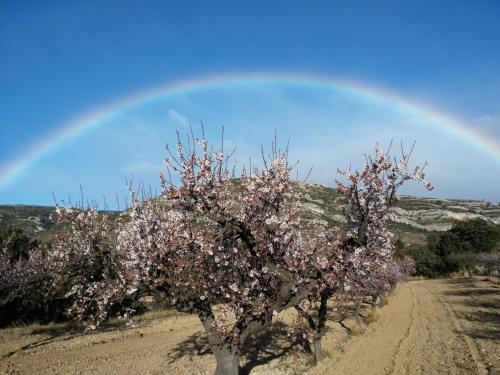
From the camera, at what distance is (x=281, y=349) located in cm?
1950

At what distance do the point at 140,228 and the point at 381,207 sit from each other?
8276 mm

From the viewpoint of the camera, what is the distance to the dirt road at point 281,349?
16234 millimetres

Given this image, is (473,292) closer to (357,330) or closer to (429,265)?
(357,330)

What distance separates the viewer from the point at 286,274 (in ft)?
39.8

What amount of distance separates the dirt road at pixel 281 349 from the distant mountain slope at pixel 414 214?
1774 inches

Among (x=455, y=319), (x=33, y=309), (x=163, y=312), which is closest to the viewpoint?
(x=455, y=319)

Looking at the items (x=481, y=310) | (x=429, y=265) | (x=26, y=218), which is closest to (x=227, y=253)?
(x=481, y=310)

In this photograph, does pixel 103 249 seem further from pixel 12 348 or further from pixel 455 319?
pixel 455 319

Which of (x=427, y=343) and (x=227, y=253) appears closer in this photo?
(x=227, y=253)

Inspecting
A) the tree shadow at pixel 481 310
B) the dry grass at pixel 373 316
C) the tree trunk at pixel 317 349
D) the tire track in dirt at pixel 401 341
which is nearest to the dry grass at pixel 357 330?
the tire track in dirt at pixel 401 341

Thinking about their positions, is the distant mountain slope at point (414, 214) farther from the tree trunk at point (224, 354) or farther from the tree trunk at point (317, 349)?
the tree trunk at point (224, 354)

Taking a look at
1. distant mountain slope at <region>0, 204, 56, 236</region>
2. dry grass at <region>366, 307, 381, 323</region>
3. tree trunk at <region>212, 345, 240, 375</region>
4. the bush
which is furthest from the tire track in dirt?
distant mountain slope at <region>0, 204, 56, 236</region>

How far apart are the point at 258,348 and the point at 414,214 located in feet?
467

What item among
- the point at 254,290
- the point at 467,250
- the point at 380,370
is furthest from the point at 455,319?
the point at 467,250
